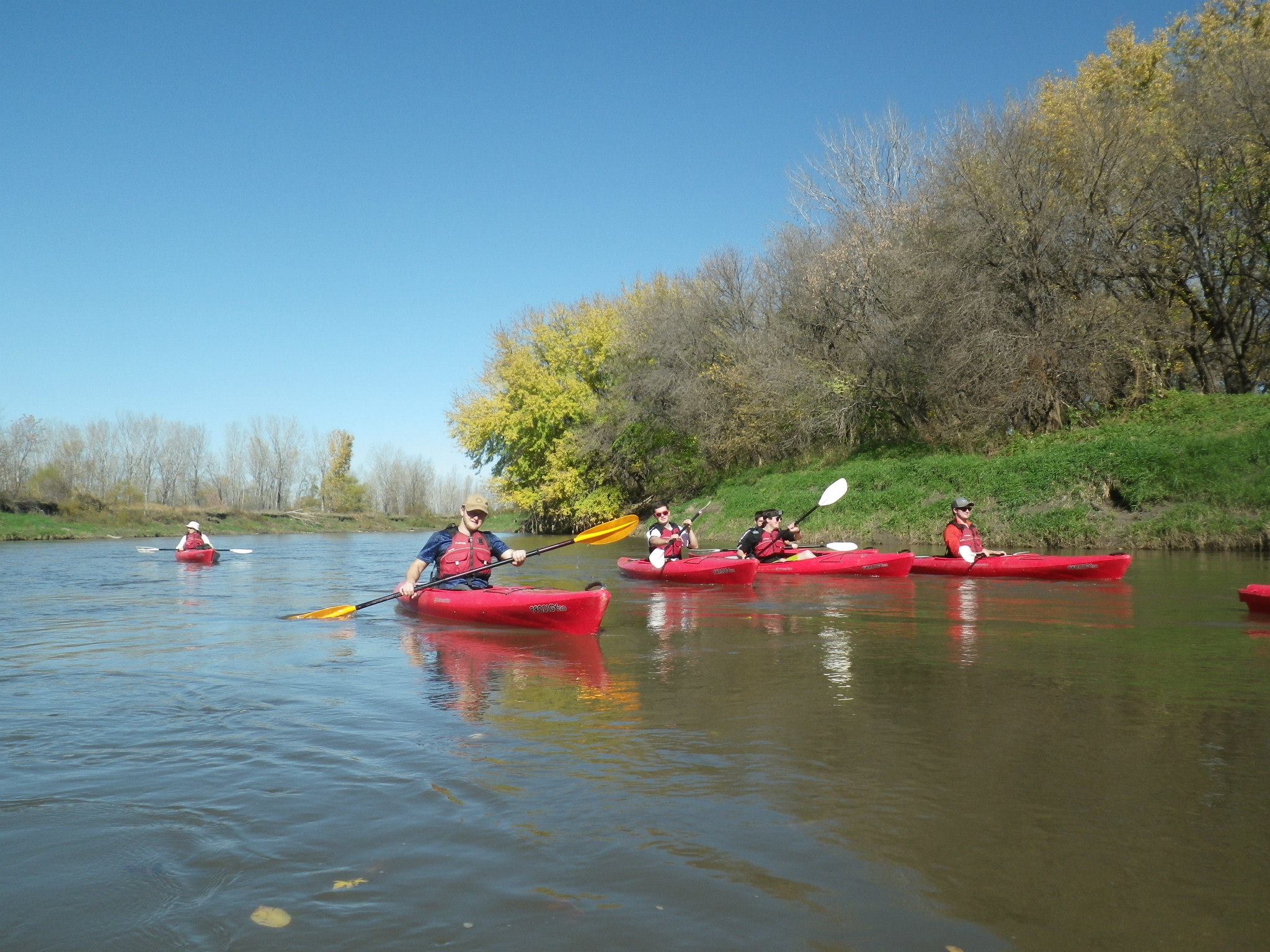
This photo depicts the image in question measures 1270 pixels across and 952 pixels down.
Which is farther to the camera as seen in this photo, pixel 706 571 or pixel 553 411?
pixel 553 411

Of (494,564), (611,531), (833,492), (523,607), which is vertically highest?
(833,492)

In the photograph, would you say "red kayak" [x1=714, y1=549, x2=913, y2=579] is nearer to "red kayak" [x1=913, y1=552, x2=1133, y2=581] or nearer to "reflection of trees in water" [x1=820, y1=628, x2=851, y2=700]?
"red kayak" [x1=913, y1=552, x2=1133, y2=581]

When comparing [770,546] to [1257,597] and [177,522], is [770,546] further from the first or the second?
[177,522]

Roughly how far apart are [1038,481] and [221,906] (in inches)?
769

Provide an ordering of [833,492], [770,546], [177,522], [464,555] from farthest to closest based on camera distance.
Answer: [177,522], [833,492], [770,546], [464,555]

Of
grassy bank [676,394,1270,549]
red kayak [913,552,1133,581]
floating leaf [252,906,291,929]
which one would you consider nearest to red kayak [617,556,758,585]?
red kayak [913,552,1133,581]

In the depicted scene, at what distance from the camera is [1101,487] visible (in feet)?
62.1

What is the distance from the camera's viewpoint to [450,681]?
6.75m

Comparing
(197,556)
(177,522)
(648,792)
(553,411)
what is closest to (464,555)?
(648,792)

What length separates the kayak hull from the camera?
13.5 meters

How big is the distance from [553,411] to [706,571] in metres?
22.7

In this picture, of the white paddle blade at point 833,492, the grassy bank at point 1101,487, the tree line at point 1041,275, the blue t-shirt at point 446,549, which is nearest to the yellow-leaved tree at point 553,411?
the tree line at point 1041,275

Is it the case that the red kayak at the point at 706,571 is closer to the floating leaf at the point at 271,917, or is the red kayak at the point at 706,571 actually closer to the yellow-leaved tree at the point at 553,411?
the floating leaf at the point at 271,917

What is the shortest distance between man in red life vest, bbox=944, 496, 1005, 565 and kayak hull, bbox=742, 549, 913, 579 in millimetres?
651
